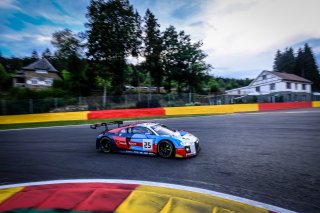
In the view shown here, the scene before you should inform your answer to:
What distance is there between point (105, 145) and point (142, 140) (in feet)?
5.78

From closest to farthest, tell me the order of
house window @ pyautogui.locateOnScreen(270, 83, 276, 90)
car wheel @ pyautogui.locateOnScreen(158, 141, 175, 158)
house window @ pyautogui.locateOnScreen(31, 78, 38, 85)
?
car wheel @ pyautogui.locateOnScreen(158, 141, 175, 158) → house window @ pyautogui.locateOnScreen(270, 83, 276, 90) → house window @ pyautogui.locateOnScreen(31, 78, 38, 85)

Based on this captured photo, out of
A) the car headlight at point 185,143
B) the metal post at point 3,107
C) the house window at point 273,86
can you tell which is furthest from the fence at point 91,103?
the house window at point 273,86

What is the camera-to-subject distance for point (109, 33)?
38.1 m

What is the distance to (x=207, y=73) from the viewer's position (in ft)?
156

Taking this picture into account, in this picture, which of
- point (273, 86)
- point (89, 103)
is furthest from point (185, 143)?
point (273, 86)

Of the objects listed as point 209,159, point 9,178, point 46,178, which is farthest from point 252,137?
point 9,178

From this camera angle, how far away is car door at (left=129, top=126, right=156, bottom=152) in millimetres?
8227

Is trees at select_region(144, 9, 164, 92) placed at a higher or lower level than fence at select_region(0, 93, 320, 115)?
higher

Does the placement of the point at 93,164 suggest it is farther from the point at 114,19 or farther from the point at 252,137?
the point at 114,19

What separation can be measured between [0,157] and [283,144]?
10325 millimetres

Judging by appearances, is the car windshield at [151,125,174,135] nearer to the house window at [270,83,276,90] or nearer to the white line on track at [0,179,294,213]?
the white line on track at [0,179,294,213]

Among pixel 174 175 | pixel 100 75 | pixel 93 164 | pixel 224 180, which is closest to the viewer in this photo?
pixel 224 180

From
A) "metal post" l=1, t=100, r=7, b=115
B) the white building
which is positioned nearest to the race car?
"metal post" l=1, t=100, r=7, b=115

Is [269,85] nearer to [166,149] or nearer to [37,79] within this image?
[37,79]
